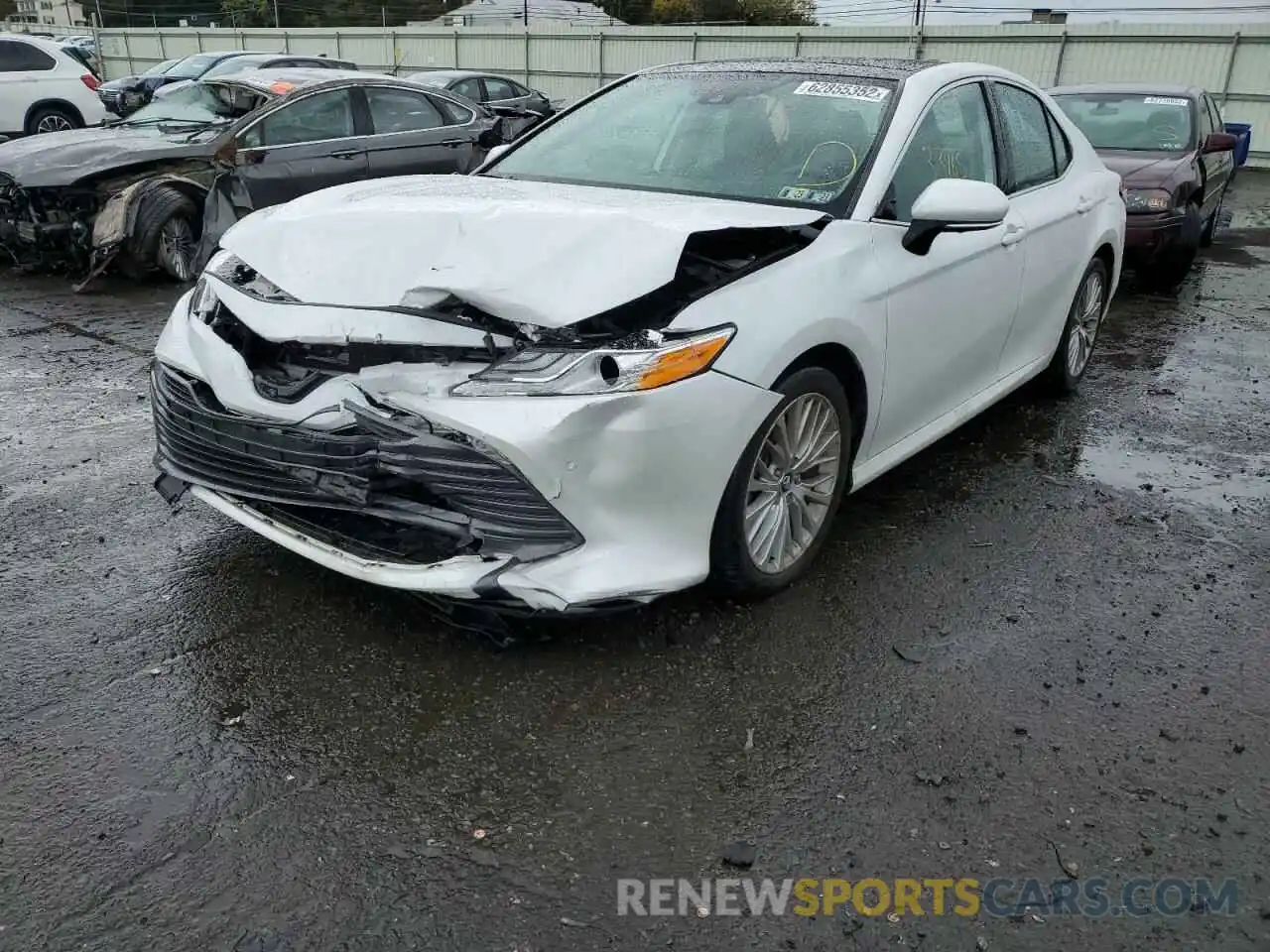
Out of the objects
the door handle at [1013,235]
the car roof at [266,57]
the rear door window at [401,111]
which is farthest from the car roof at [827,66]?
the car roof at [266,57]

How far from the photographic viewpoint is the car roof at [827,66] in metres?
4.15

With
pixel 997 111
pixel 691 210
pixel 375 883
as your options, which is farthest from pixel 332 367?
pixel 997 111

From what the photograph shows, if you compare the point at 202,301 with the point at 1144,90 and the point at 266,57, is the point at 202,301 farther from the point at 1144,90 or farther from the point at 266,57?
the point at 266,57

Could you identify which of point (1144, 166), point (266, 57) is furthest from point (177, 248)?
point (266, 57)

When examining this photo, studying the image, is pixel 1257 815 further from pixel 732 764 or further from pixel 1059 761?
pixel 732 764

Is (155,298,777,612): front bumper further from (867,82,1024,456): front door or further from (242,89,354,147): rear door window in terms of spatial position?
(242,89,354,147): rear door window

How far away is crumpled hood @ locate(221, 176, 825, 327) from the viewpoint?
Answer: 290 cm

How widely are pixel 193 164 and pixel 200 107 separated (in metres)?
1.32

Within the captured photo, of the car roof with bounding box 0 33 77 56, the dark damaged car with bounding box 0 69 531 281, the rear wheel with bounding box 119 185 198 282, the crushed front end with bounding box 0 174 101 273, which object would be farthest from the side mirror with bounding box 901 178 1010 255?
the car roof with bounding box 0 33 77 56

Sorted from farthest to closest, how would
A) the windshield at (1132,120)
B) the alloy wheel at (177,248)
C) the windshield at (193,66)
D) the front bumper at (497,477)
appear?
the windshield at (193,66)
the windshield at (1132,120)
the alloy wheel at (177,248)
the front bumper at (497,477)

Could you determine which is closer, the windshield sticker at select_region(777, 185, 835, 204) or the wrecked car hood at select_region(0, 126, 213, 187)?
the windshield sticker at select_region(777, 185, 835, 204)

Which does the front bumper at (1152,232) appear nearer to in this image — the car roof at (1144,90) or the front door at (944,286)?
the car roof at (1144,90)

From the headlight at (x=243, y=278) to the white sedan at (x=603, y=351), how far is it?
2cm

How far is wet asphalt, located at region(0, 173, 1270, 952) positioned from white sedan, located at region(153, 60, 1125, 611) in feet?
1.10
